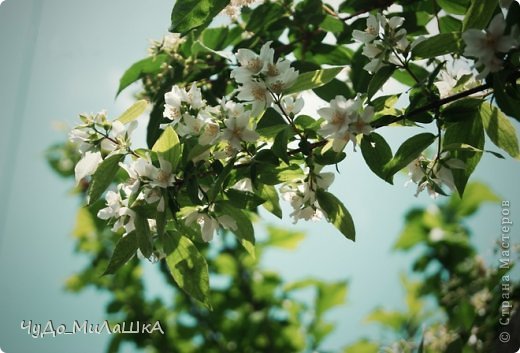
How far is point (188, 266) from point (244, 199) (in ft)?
0.56

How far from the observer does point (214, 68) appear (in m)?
1.38

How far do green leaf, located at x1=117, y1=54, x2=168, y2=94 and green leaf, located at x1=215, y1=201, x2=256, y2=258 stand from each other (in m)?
0.58

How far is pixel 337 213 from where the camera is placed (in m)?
0.99

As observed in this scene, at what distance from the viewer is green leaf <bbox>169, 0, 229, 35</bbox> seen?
1.01m

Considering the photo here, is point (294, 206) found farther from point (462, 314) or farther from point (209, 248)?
point (209, 248)

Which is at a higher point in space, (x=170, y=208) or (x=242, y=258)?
(x=170, y=208)

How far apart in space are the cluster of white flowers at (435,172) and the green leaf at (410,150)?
0.16ft

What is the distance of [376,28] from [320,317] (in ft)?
5.84

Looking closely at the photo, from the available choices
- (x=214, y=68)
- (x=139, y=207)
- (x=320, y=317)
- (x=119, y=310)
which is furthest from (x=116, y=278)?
(x=139, y=207)

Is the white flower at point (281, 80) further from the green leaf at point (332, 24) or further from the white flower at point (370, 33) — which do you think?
the green leaf at point (332, 24)

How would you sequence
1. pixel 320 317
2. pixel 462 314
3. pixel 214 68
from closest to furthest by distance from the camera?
1. pixel 214 68
2. pixel 462 314
3. pixel 320 317

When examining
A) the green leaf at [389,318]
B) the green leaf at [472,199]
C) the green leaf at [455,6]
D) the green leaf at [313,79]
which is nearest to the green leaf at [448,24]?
the green leaf at [455,6]

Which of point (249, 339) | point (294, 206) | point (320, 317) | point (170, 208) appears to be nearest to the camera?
point (170, 208)

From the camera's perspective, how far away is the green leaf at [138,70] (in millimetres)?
1421
